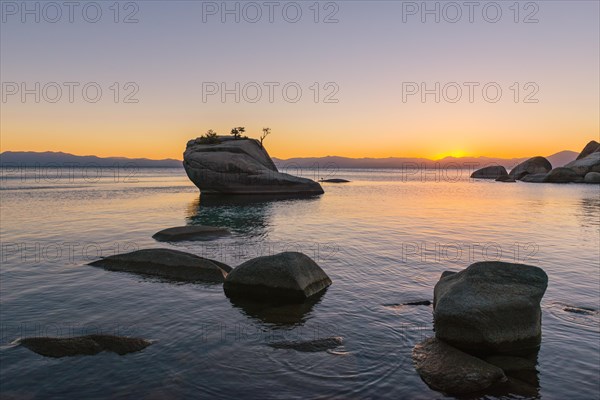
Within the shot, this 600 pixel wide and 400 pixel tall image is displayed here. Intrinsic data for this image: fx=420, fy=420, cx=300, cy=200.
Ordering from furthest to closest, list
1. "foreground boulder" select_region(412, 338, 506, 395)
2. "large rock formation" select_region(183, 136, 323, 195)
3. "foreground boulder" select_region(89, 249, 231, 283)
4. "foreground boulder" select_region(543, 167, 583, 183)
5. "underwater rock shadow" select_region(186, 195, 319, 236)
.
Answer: "foreground boulder" select_region(543, 167, 583, 183)
"large rock formation" select_region(183, 136, 323, 195)
"underwater rock shadow" select_region(186, 195, 319, 236)
"foreground boulder" select_region(89, 249, 231, 283)
"foreground boulder" select_region(412, 338, 506, 395)

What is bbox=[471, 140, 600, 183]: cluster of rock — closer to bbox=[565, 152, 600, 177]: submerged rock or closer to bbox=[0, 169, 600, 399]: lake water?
bbox=[565, 152, 600, 177]: submerged rock

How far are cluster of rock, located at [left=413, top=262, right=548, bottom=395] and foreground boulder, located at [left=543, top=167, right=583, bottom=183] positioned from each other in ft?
339

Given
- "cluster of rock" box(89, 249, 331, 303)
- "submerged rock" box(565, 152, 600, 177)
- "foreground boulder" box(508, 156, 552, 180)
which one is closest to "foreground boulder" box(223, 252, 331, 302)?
"cluster of rock" box(89, 249, 331, 303)

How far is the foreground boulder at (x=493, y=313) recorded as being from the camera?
912 cm

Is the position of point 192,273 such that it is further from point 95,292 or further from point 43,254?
point 43,254

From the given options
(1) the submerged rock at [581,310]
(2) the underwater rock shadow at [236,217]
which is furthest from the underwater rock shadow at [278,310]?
(2) the underwater rock shadow at [236,217]

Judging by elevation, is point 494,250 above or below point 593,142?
below

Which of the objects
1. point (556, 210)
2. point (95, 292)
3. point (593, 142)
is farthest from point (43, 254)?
point (593, 142)

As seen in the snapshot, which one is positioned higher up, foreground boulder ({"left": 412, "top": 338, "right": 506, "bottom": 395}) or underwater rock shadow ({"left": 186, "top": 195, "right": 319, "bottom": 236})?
underwater rock shadow ({"left": 186, "top": 195, "right": 319, "bottom": 236})

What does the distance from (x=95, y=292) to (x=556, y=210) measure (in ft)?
134

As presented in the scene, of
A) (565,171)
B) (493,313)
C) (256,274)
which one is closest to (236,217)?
(256,274)

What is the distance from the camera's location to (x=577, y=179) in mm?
97625

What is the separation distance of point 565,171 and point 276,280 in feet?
348

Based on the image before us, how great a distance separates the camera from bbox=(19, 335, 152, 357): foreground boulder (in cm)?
896
